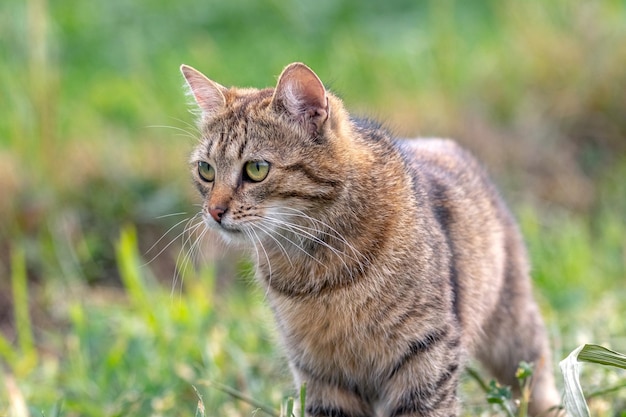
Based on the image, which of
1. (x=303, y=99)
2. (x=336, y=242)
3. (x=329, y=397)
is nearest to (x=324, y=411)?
(x=329, y=397)

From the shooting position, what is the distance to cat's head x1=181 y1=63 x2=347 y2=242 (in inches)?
110

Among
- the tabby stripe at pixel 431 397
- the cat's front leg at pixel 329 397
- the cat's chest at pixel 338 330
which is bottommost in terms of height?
the cat's front leg at pixel 329 397

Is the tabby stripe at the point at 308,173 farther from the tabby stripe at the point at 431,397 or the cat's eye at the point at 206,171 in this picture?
the tabby stripe at the point at 431,397

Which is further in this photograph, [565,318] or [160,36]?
[160,36]

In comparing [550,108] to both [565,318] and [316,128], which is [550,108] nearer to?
[565,318]

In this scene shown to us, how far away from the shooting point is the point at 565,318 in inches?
171

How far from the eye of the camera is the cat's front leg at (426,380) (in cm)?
288

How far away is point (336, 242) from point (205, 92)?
0.69 meters

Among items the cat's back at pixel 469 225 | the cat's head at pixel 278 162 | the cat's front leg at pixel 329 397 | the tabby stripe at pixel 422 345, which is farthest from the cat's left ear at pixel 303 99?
the cat's front leg at pixel 329 397

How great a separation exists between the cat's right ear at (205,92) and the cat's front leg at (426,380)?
99 centimetres

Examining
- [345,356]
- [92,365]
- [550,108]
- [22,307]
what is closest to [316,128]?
[345,356]

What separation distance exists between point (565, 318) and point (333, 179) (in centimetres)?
195

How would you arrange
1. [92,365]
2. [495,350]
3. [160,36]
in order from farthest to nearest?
[160,36] → [92,365] → [495,350]

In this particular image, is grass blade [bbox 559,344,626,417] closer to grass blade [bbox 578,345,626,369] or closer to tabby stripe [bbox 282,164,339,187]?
grass blade [bbox 578,345,626,369]
